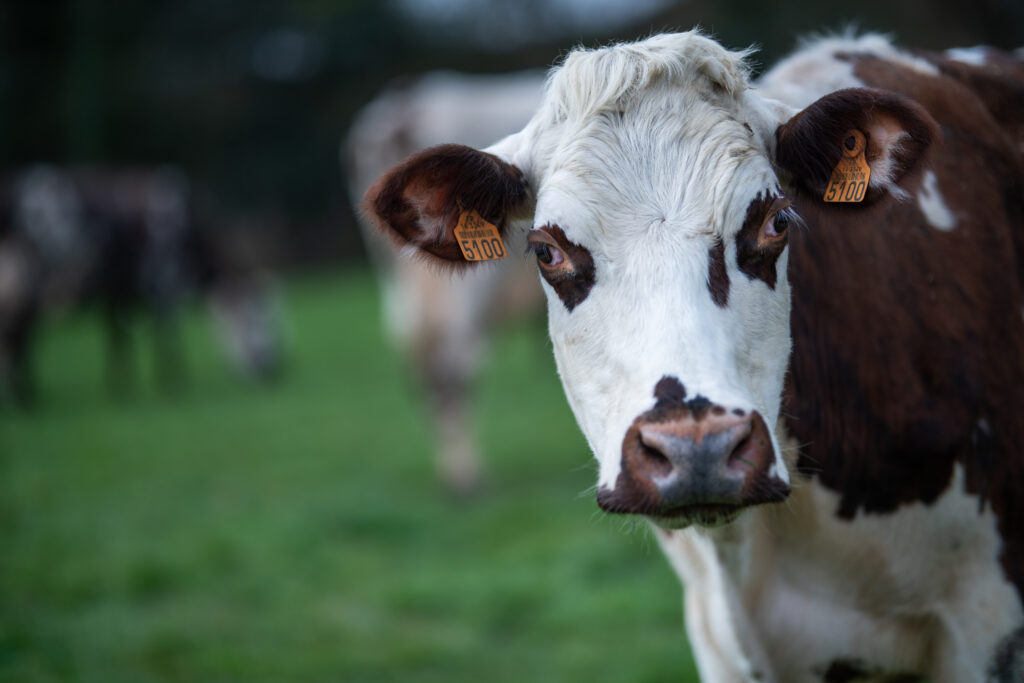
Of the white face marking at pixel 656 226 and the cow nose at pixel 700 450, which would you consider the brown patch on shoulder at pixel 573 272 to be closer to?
the white face marking at pixel 656 226

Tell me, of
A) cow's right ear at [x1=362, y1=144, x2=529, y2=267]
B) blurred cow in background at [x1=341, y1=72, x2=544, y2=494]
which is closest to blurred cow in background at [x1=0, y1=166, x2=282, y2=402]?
blurred cow in background at [x1=341, y1=72, x2=544, y2=494]

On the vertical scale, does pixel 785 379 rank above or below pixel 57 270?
below

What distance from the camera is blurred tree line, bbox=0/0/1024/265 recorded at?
81.1 ft

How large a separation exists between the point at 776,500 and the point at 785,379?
1.83 feet

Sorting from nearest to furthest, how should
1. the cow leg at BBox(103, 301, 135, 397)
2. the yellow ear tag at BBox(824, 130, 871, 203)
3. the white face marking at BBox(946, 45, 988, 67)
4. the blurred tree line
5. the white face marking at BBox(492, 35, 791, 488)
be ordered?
the white face marking at BBox(492, 35, 791, 488), the yellow ear tag at BBox(824, 130, 871, 203), the white face marking at BBox(946, 45, 988, 67), the cow leg at BBox(103, 301, 135, 397), the blurred tree line

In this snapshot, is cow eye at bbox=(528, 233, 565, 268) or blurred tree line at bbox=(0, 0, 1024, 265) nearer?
cow eye at bbox=(528, 233, 565, 268)

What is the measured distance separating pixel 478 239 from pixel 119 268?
1133cm

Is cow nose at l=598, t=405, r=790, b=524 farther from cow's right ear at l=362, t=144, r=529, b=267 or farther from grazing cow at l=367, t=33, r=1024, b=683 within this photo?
cow's right ear at l=362, t=144, r=529, b=267

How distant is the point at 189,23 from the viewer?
26.9 metres

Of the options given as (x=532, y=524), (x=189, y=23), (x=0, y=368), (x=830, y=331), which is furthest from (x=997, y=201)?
(x=189, y=23)

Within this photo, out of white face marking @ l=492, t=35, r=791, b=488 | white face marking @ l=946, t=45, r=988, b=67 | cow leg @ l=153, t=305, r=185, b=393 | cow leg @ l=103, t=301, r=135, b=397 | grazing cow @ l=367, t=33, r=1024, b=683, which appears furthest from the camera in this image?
cow leg @ l=153, t=305, r=185, b=393

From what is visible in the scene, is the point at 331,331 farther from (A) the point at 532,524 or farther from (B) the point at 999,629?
(B) the point at 999,629

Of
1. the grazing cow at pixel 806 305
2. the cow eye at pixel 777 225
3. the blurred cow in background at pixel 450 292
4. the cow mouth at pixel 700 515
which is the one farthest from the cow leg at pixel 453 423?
the cow mouth at pixel 700 515

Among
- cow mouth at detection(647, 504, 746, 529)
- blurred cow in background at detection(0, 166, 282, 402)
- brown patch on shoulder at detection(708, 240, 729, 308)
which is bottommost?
cow mouth at detection(647, 504, 746, 529)
